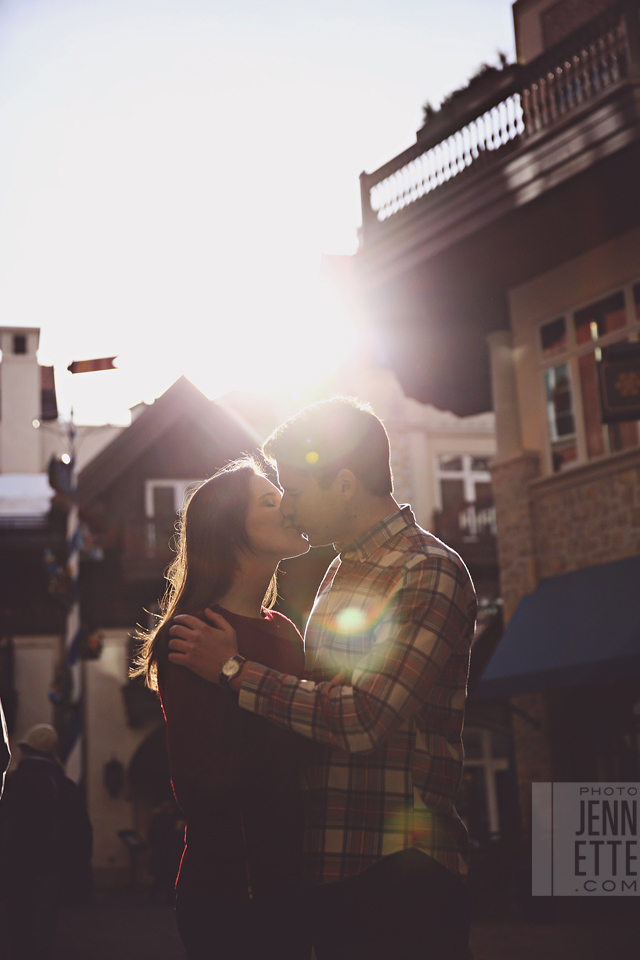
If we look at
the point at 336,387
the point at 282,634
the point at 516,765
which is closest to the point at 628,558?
the point at 516,765

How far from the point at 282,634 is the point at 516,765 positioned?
13.6 meters

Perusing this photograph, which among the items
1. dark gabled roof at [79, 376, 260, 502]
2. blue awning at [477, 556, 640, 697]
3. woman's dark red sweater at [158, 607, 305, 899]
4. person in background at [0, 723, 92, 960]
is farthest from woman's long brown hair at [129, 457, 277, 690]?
dark gabled roof at [79, 376, 260, 502]

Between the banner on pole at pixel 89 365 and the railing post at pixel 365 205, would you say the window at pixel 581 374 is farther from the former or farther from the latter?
the banner on pole at pixel 89 365

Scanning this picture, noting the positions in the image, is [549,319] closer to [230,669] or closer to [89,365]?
[89,365]

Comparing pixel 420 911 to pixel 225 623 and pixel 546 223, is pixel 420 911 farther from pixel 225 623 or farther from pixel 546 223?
pixel 546 223

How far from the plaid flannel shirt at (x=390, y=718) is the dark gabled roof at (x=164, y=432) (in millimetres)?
25141

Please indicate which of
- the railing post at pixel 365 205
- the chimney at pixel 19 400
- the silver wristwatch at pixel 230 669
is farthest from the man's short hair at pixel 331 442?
the chimney at pixel 19 400

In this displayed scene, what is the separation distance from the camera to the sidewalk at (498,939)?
9734 millimetres

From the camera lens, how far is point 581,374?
14.9 m

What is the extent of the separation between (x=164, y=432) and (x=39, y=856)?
21.5m

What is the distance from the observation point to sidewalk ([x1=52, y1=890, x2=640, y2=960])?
9.73 metres

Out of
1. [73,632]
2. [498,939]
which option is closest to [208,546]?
[498,939]

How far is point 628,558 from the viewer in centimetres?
1362

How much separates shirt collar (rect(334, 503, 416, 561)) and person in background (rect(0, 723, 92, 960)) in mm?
5416
